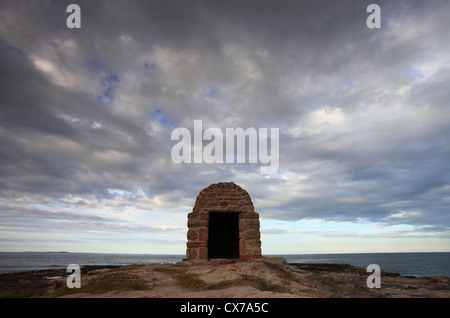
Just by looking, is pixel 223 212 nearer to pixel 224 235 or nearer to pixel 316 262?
pixel 224 235

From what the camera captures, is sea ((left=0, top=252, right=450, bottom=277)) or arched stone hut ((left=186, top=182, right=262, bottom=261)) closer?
arched stone hut ((left=186, top=182, right=262, bottom=261))

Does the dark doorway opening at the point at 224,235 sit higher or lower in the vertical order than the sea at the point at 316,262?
higher

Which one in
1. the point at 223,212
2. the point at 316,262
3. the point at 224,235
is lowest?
the point at 316,262

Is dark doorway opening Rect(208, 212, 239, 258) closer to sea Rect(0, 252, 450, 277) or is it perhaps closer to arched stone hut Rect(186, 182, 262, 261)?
arched stone hut Rect(186, 182, 262, 261)

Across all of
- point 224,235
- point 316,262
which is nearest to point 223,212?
point 224,235

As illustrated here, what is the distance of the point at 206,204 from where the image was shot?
1214 centimetres

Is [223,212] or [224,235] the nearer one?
[223,212]

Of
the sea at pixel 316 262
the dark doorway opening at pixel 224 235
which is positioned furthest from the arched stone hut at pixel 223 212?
the sea at pixel 316 262

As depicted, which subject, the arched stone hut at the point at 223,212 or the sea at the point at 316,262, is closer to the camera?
the arched stone hut at the point at 223,212

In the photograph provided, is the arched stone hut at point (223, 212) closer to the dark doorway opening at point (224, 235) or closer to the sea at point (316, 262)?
the dark doorway opening at point (224, 235)

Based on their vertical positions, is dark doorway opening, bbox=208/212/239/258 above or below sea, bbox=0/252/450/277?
above

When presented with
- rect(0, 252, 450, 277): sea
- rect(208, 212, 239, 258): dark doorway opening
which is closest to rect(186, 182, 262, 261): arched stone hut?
rect(208, 212, 239, 258): dark doorway opening
